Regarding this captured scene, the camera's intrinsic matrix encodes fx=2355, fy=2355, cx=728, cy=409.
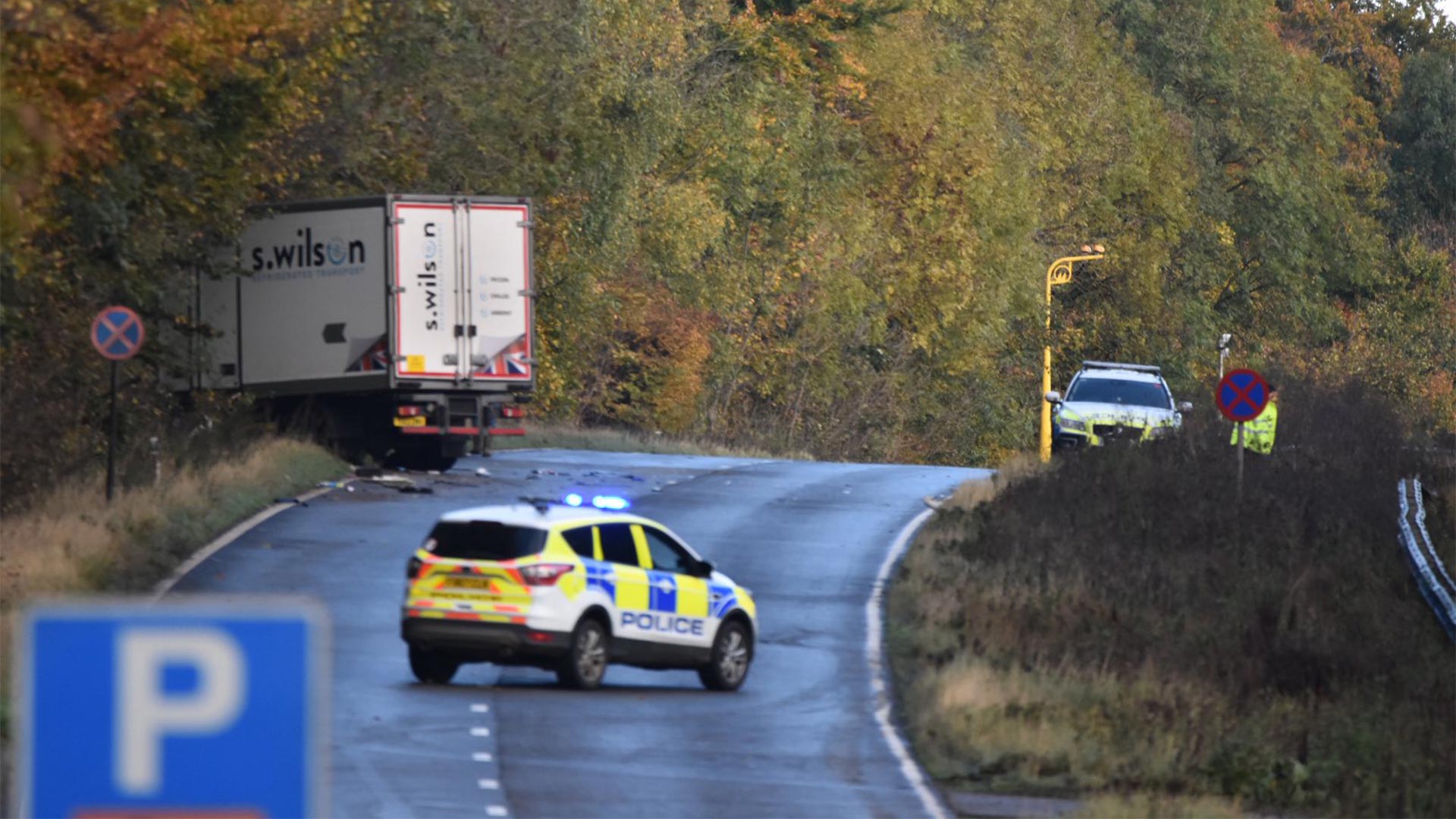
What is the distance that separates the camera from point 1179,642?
2283 cm

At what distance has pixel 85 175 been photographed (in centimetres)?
2272

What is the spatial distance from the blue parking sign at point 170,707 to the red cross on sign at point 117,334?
861 inches

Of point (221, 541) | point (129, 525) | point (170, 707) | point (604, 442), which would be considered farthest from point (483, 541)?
point (604, 442)

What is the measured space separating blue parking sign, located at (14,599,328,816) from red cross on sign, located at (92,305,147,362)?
21.9 metres

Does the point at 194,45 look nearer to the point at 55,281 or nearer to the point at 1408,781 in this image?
the point at 55,281

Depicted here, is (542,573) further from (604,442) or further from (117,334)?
(604,442)

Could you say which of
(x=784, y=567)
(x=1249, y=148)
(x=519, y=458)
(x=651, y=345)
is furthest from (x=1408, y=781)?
(x=1249, y=148)

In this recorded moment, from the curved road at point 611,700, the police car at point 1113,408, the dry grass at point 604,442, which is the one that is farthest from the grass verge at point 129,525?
the police car at point 1113,408

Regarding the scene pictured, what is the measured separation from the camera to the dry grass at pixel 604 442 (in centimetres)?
4403

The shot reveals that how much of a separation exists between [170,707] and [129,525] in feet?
70.9

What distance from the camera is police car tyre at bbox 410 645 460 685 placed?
733 inches

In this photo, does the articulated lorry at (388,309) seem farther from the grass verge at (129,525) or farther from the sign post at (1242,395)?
the sign post at (1242,395)

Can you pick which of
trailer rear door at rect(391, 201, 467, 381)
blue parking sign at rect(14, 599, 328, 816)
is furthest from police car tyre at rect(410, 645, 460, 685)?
blue parking sign at rect(14, 599, 328, 816)

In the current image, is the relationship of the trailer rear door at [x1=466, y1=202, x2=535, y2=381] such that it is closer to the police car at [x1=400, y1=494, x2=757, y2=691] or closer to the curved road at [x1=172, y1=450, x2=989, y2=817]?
the curved road at [x1=172, y1=450, x2=989, y2=817]
